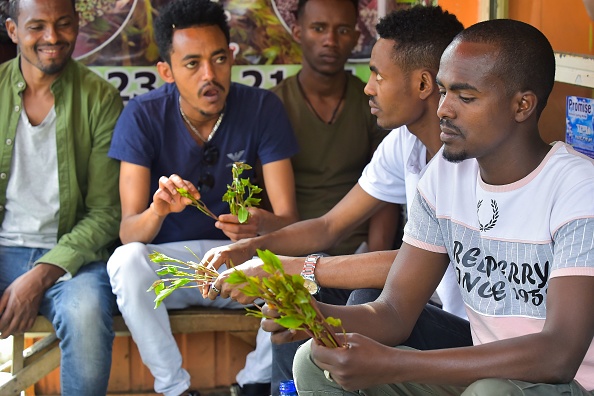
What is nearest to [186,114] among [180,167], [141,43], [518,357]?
[180,167]

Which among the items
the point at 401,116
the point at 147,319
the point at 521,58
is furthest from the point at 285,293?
the point at 147,319

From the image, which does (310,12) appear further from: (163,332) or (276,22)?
(163,332)

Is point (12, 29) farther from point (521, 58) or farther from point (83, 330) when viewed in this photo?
point (521, 58)

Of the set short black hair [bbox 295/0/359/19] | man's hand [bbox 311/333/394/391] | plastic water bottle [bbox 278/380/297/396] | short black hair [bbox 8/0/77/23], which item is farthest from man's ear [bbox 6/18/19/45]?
man's hand [bbox 311/333/394/391]

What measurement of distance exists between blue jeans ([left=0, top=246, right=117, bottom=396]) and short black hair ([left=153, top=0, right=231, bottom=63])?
1.15 meters

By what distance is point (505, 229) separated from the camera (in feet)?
8.66

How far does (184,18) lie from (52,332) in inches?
59.5

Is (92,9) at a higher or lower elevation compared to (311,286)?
higher

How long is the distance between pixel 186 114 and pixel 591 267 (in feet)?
7.75

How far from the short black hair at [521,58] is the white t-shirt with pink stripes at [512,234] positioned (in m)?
0.20

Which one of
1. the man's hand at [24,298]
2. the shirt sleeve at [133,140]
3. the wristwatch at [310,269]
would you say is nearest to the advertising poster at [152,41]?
the shirt sleeve at [133,140]

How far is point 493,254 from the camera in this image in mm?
2670

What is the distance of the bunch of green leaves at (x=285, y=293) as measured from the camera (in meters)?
2.25

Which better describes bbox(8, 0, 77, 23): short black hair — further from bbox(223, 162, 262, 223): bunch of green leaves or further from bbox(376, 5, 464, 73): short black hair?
bbox(376, 5, 464, 73): short black hair
